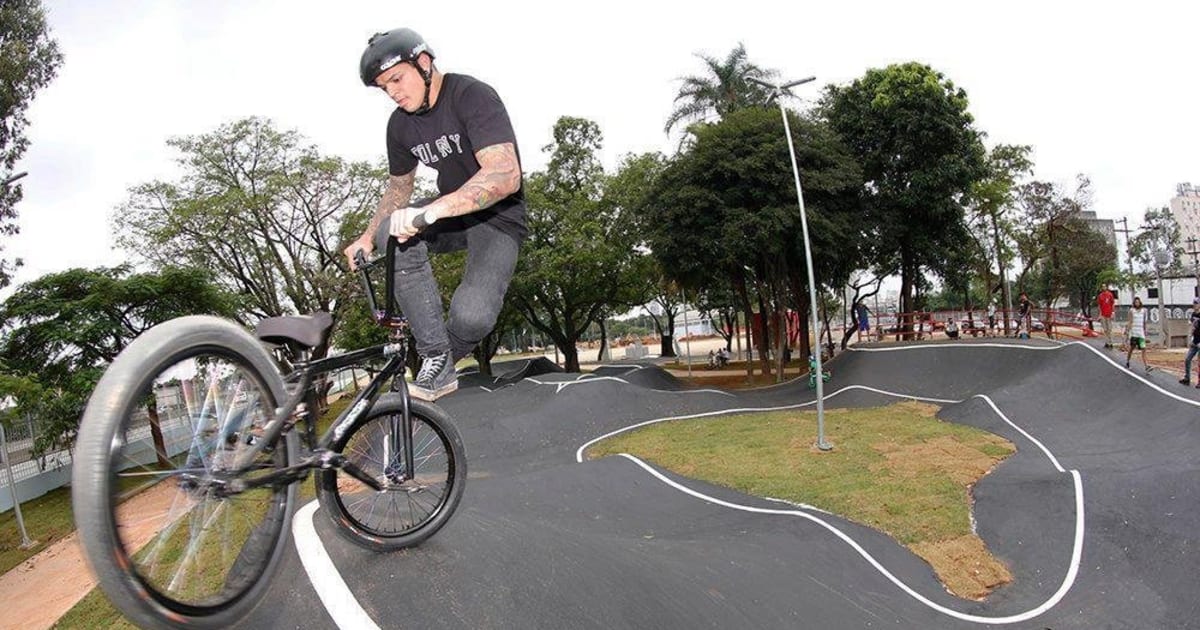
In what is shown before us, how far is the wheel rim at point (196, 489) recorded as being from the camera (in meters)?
2.16

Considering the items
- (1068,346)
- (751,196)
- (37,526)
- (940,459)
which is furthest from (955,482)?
(37,526)

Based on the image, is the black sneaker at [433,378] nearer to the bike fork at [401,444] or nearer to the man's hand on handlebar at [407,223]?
the bike fork at [401,444]

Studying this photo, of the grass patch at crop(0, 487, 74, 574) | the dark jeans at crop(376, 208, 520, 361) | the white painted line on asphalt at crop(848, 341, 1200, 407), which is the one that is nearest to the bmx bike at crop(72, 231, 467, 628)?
the dark jeans at crop(376, 208, 520, 361)

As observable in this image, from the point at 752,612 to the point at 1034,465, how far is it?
1031 cm

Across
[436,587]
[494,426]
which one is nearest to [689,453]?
[494,426]

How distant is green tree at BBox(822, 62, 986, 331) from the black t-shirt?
28.3 meters

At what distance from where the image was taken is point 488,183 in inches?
117

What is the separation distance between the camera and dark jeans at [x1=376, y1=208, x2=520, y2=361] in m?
3.18

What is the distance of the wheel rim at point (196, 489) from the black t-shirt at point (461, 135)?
134 centimetres

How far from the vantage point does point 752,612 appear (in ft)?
18.3

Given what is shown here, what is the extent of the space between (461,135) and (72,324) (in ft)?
59.5

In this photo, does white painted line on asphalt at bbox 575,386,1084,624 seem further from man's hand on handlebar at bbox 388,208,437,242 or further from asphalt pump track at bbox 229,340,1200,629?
man's hand on handlebar at bbox 388,208,437,242

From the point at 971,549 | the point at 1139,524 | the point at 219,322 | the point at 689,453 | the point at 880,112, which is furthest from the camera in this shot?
the point at 880,112

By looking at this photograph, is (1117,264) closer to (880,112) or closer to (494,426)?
(880,112)
